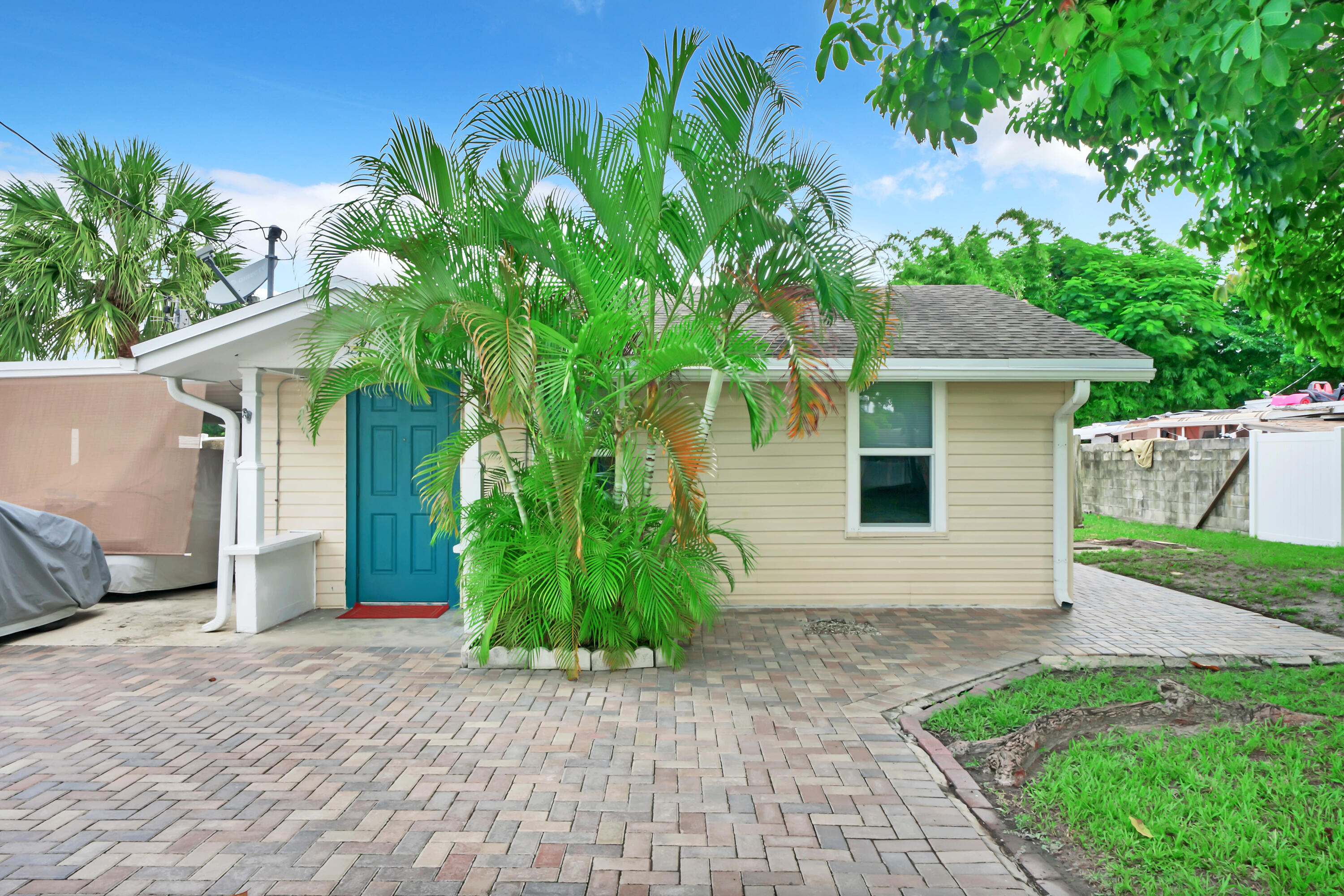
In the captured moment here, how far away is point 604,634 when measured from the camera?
5.06 metres

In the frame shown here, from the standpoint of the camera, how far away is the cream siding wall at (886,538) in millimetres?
7129

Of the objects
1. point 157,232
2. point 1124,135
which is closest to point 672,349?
point 1124,135

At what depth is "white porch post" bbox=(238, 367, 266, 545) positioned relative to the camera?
242 inches

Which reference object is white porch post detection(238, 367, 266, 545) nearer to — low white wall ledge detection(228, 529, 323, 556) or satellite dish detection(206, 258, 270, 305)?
low white wall ledge detection(228, 529, 323, 556)

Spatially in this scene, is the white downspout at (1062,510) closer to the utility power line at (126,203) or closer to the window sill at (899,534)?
the window sill at (899,534)

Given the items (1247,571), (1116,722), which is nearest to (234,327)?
(1116,722)

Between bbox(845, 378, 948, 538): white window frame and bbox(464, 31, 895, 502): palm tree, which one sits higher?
bbox(464, 31, 895, 502): palm tree

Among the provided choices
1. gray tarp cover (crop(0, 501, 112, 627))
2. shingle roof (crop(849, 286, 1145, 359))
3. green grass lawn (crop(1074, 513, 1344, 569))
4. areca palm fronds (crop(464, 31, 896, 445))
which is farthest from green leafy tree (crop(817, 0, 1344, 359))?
gray tarp cover (crop(0, 501, 112, 627))

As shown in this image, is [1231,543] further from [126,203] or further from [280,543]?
[126,203]

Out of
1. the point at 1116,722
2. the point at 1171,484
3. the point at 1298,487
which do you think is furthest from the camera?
the point at 1171,484

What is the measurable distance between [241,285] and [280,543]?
12.1 feet

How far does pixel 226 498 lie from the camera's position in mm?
6500

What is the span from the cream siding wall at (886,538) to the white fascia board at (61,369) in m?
6.33

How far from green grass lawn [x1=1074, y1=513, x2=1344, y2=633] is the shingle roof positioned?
9.14 feet
